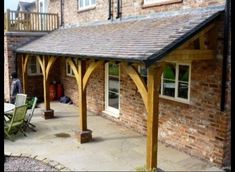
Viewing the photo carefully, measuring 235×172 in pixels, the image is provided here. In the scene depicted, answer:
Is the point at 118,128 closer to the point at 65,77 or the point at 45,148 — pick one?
the point at 45,148

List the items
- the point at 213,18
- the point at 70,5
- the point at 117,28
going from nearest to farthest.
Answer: the point at 213,18 → the point at 117,28 → the point at 70,5

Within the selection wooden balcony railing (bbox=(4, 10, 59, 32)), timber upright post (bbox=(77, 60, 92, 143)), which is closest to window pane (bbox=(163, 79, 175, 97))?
timber upright post (bbox=(77, 60, 92, 143))

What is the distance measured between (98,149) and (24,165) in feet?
6.08

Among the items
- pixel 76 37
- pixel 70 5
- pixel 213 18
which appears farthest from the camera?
pixel 70 5

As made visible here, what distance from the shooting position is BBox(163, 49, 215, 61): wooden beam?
541 centimetres

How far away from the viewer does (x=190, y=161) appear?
21.3 ft

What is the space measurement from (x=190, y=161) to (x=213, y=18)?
10.4 feet

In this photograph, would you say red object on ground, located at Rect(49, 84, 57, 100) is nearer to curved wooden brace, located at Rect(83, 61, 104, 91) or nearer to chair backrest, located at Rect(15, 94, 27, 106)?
chair backrest, located at Rect(15, 94, 27, 106)

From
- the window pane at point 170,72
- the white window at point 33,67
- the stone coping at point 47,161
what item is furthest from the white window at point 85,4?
the stone coping at point 47,161

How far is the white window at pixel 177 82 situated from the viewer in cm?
689

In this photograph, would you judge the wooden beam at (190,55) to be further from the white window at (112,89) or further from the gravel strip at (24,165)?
the white window at (112,89)

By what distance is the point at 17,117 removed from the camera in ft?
26.5

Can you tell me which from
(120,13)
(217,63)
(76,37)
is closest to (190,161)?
(217,63)

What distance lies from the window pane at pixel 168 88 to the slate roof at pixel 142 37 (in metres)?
1.48
